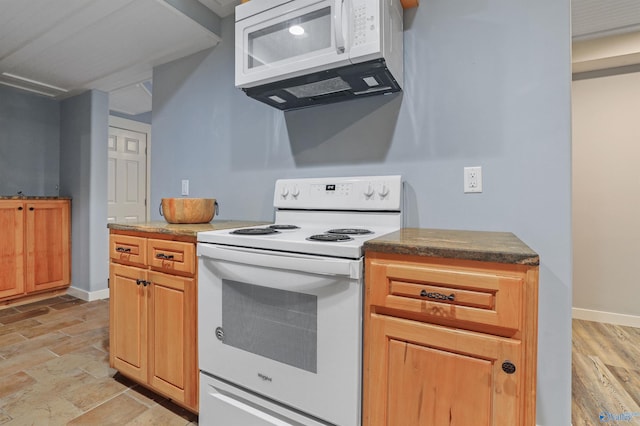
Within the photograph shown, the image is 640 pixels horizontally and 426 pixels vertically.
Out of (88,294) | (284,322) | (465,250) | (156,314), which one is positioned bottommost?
(88,294)

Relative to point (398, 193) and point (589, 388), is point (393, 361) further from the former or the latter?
point (589, 388)

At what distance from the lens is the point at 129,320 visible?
173 cm

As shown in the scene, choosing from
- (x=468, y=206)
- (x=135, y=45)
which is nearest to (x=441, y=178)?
(x=468, y=206)

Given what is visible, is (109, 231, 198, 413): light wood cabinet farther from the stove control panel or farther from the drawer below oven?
the stove control panel

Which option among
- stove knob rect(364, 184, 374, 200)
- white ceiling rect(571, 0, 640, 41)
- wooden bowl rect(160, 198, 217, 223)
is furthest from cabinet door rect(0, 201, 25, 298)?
white ceiling rect(571, 0, 640, 41)

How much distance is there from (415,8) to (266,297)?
1.56 m

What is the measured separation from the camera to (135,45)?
2340 millimetres

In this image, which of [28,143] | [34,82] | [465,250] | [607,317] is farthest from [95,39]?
[607,317]

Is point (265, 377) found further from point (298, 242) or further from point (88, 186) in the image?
point (88, 186)

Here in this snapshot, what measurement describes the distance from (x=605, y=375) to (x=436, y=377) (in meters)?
1.76

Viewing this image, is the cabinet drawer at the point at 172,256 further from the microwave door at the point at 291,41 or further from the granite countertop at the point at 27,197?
the granite countertop at the point at 27,197

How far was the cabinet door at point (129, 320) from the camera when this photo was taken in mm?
1662

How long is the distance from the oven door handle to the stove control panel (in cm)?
59

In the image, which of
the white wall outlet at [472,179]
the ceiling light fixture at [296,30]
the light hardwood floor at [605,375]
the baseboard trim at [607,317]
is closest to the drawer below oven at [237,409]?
the white wall outlet at [472,179]
